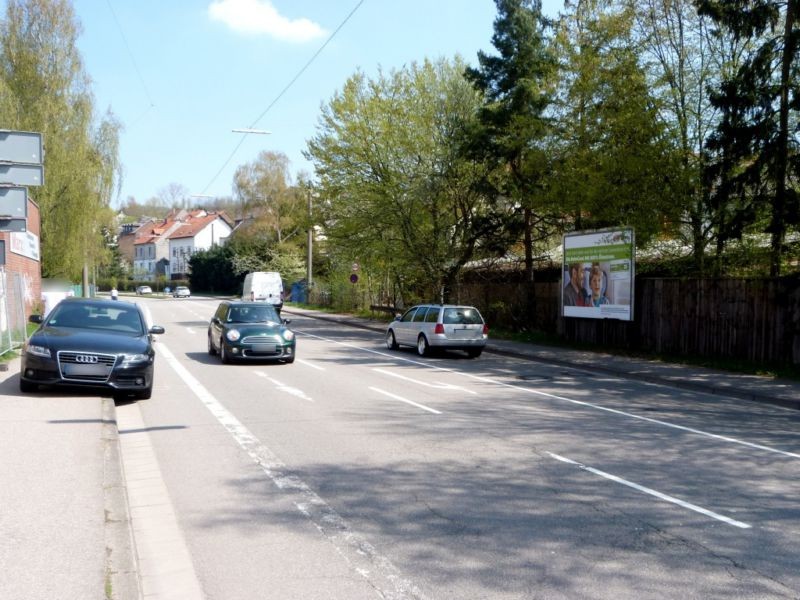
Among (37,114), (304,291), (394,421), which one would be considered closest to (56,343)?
(394,421)

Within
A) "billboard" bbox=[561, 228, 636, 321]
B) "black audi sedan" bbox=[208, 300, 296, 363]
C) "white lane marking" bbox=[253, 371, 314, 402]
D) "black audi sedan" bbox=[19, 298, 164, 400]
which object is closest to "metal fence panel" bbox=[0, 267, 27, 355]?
"black audi sedan" bbox=[19, 298, 164, 400]

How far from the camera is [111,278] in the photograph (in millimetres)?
101688

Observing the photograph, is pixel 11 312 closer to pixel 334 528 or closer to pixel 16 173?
pixel 16 173

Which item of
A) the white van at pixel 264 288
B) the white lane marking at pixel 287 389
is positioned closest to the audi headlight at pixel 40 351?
the white lane marking at pixel 287 389

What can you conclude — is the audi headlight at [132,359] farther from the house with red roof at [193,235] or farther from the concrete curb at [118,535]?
the house with red roof at [193,235]

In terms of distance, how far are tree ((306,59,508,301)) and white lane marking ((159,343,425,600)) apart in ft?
71.7

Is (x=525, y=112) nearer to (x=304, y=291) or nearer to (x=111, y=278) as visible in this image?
(x=304, y=291)

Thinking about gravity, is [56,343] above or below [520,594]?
above

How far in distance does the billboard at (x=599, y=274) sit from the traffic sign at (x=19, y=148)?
14.7m

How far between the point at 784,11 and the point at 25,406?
19.5 metres

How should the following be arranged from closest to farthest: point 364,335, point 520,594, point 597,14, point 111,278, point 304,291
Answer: point 520,594, point 597,14, point 364,335, point 304,291, point 111,278

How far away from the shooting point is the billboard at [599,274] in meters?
21.0

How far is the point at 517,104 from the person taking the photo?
26.5 meters

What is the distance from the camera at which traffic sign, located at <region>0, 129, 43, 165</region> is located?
1227cm
